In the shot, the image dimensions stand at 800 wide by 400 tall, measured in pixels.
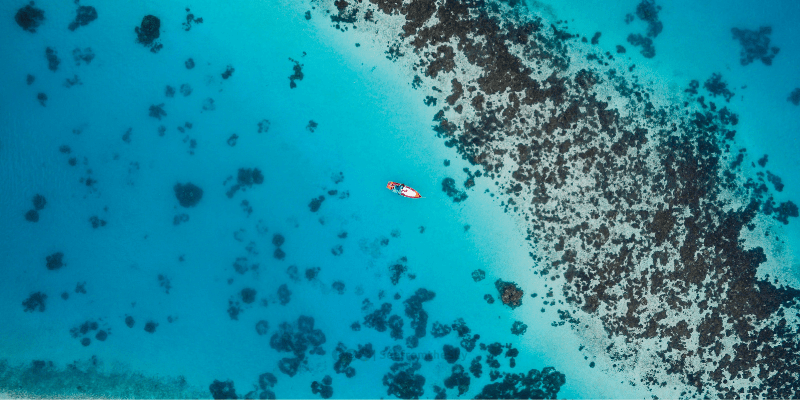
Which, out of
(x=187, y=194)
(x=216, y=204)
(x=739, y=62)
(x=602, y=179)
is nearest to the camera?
(x=602, y=179)

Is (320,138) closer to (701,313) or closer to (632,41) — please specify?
(632,41)

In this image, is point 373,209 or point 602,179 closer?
point 602,179

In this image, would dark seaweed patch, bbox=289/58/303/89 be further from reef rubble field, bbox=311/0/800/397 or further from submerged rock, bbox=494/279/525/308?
submerged rock, bbox=494/279/525/308

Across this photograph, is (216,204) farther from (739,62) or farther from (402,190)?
(739,62)

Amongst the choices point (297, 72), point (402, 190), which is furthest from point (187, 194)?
point (402, 190)

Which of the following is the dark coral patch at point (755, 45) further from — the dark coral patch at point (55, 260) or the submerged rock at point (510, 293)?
the dark coral patch at point (55, 260)

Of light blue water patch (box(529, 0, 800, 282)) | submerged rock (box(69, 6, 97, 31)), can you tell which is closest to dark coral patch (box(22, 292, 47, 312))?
submerged rock (box(69, 6, 97, 31))

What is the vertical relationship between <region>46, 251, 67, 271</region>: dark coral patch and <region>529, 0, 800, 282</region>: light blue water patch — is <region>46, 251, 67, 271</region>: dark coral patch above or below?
below
